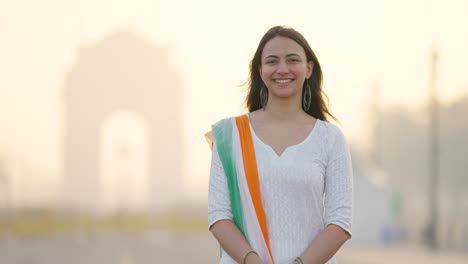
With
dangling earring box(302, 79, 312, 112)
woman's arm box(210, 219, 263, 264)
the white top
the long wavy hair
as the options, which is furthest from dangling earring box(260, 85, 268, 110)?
woman's arm box(210, 219, 263, 264)

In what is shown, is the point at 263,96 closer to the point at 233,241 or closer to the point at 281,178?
the point at 281,178

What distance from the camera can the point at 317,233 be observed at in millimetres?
4543

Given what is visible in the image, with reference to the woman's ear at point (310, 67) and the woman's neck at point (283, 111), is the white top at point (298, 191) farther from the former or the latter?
the woman's ear at point (310, 67)

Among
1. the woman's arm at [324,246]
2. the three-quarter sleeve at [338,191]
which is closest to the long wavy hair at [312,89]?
the three-quarter sleeve at [338,191]

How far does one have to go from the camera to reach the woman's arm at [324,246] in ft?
14.6

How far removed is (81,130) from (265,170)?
219ft

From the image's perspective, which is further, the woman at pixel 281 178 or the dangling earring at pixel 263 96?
the dangling earring at pixel 263 96

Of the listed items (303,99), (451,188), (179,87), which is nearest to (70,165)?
(179,87)

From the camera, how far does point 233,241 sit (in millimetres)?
4500

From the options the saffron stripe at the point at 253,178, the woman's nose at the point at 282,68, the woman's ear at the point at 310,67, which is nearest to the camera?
the saffron stripe at the point at 253,178

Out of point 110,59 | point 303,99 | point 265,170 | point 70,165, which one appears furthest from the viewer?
point 110,59

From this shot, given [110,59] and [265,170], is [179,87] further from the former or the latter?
[265,170]

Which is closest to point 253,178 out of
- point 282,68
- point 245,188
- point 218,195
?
point 245,188

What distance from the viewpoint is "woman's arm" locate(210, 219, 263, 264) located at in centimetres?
446
